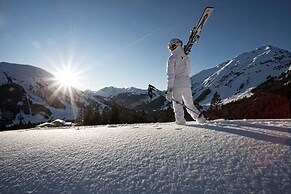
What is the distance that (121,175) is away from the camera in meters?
3.12

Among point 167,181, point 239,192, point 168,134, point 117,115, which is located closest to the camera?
point 239,192

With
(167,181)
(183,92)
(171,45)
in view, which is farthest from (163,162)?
(171,45)

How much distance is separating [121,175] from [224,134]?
2.22 metres

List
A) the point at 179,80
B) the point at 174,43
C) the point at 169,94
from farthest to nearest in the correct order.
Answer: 1. the point at 174,43
2. the point at 179,80
3. the point at 169,94

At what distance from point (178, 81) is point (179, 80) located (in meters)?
0.05

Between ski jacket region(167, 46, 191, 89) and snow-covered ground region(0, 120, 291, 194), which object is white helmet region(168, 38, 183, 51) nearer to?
ski jacket region(167, 46, 191, 89)

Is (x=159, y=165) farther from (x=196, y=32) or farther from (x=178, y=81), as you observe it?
(x=196, y=32)

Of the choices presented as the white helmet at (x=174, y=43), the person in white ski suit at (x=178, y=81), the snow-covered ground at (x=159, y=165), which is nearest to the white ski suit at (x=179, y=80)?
the person in white ski suit at (x=178, y=81)

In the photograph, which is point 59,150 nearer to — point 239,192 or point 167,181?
point 167,181

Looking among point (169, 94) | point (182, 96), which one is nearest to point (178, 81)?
point (182, 96)

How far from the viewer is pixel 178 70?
7.78 m

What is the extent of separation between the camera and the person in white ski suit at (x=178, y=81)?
7.50 m

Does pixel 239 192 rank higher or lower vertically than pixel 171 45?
lower

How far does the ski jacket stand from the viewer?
297 inches
